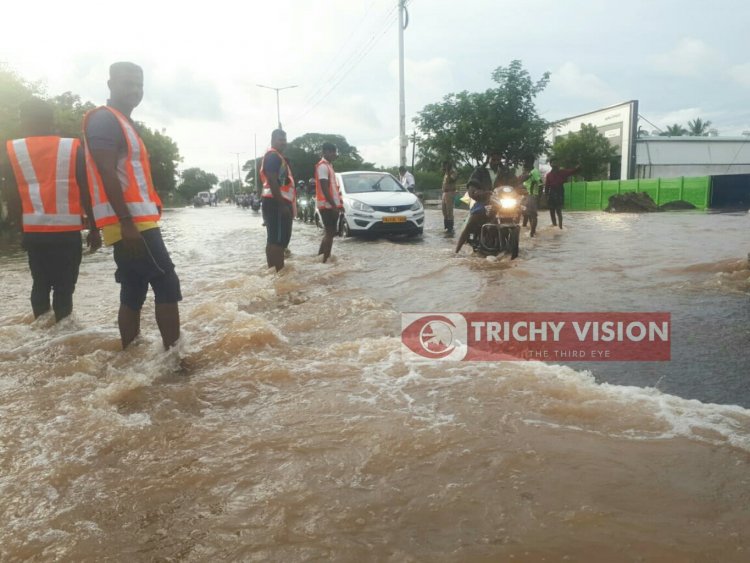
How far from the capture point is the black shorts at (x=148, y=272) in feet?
11.0

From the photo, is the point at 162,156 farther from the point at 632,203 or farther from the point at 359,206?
the point at 359,206

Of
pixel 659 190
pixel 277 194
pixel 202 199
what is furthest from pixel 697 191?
pixel 202 199

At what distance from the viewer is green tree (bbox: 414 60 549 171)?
27.5 metres

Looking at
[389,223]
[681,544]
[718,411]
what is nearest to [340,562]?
[681,544]

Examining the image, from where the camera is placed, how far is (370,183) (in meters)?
12.6

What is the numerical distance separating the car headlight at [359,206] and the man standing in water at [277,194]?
4292mm

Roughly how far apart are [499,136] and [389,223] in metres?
18.1

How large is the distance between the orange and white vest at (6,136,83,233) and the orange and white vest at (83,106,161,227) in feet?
2.89

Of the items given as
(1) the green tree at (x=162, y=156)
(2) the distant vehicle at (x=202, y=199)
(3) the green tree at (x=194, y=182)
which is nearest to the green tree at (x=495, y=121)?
(1) the green tree at (x=162, y=156)

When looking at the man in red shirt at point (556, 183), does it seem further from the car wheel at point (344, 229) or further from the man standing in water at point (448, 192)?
the car wheel at point (344, 229)

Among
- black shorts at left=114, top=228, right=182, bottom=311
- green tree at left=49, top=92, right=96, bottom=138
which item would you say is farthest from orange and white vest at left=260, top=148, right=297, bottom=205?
green tree at left=49, top=92, right=96, bottom=138

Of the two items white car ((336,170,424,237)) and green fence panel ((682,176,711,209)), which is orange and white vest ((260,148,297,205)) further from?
green fence panel ((682,176,711,209))

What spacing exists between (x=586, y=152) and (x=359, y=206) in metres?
36.3

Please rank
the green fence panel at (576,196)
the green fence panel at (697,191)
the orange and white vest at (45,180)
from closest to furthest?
1. the orange and white vest at (45,180)
2. the green fence panel at (697,191)
3. the green fence panel at (576,196)
